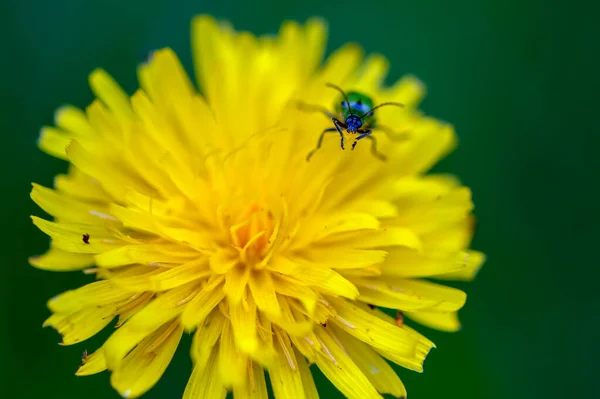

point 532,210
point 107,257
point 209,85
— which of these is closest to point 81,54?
point 209,85

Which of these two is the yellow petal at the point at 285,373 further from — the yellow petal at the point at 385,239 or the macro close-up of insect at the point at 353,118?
the macro close-up of insect at the point at 353,118

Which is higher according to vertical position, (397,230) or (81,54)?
(81,54)

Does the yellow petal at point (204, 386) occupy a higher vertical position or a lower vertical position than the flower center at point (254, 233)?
lower

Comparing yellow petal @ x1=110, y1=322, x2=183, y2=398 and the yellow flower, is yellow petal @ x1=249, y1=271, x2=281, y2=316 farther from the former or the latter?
yellow petal @ x1=110, y1=322, x2=183, y2=398

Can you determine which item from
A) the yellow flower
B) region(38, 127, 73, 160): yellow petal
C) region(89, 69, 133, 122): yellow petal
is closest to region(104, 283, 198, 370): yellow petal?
the yellow flower

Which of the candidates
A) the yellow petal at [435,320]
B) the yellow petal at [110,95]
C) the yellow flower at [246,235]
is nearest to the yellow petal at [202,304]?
the yellow flower at [246,235]

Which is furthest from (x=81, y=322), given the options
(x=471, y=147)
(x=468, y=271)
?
(x=471, y=147)

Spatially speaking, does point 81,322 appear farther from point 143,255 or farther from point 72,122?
point 72,122

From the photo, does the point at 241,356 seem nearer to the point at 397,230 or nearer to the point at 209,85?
the point at 397,230
